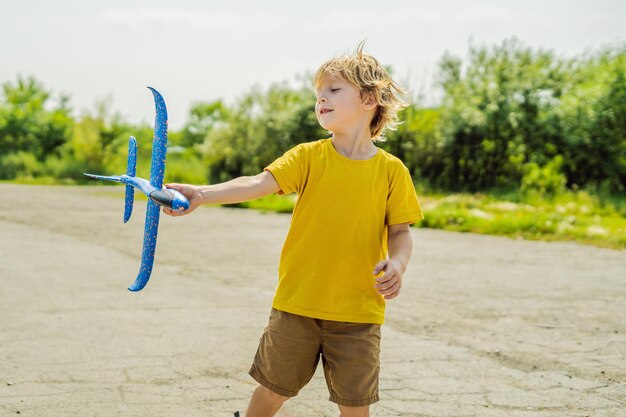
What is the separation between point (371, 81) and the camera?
8.84 feet

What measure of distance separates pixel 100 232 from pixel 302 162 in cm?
815

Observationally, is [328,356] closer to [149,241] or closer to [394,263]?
[394,263]

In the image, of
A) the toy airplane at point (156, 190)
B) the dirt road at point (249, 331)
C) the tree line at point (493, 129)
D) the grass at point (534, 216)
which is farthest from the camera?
the tree line at point (493, 129)

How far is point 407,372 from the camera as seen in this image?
416cm

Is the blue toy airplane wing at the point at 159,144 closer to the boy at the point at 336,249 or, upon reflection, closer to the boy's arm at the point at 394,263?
the boy at the point at 336,249

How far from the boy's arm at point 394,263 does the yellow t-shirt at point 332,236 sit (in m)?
0.04

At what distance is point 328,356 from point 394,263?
15.8 inches

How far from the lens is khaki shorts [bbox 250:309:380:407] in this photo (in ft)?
8.51

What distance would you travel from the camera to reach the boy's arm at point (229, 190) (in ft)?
7.68

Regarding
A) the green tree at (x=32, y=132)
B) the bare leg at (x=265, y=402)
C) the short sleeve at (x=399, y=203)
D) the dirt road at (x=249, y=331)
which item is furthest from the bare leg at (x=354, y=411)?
the green tree at (x=32, y=132)

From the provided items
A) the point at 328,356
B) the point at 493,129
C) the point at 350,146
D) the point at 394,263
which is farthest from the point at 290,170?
the point at 493,129

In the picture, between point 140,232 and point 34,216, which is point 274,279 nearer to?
point 140,232

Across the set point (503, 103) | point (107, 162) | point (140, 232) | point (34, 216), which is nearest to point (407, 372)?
point (140, 232)

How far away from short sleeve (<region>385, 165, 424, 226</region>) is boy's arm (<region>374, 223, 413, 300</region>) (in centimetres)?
4
